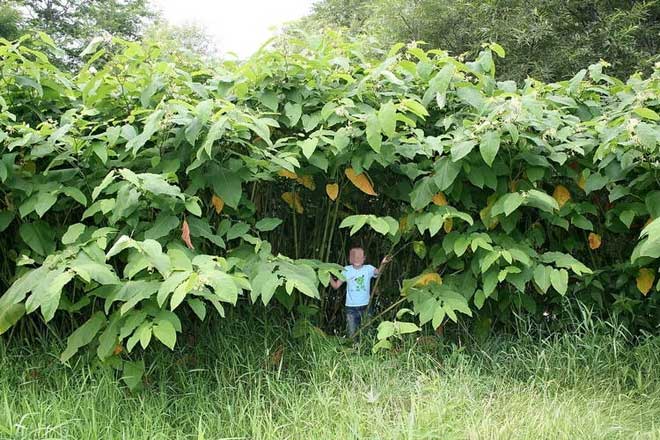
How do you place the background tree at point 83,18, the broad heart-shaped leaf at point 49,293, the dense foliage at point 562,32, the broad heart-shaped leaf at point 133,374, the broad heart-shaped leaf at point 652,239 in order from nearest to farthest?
the broad heart-shaped leaf at point 49,293
the broad heart-shaped leaf at point 652,239
the broad heart-shaped leaf at point 133,374
the dense foliage at point 562,32
the background tree at point 83,18

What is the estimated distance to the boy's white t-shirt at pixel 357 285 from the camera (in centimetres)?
339

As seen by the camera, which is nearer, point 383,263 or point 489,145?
point 489,145

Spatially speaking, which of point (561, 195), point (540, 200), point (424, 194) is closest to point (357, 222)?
point (424, 194)

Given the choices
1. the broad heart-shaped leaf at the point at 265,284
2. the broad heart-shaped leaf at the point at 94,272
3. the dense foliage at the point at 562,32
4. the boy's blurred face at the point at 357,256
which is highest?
the dense foliage at the point at 562,32

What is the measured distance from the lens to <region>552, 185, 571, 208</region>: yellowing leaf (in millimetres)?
3334

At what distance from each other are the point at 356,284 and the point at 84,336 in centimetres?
144

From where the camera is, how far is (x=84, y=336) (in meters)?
2.72

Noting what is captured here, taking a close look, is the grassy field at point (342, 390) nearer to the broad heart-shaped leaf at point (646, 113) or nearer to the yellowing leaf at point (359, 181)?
the yellowing leaf at point (359, 181)

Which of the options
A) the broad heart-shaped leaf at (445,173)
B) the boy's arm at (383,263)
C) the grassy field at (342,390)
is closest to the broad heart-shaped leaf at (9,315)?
the grassy field at (342,390)

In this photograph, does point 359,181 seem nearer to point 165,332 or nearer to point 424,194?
point 424,194

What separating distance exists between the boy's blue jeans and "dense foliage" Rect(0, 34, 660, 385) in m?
0.21

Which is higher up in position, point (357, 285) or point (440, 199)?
point (440, 199)

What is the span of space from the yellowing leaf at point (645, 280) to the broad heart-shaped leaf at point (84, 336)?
280cm

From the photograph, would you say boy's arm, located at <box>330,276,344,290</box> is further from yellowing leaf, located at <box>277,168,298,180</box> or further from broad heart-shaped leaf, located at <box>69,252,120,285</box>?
broad heart-shaped leaf, located at <box>69,252,120,285</box>
